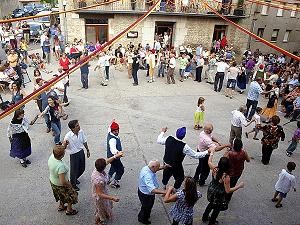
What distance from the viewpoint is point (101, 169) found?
484 cm

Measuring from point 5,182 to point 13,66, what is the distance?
7.07m

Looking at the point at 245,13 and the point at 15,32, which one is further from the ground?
the point at 245,13

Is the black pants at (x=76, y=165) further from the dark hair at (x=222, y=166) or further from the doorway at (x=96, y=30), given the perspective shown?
the doorway at (x=96, y=30)

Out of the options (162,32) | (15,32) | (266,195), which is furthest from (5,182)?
(162,32)

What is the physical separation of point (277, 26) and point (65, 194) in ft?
82.9

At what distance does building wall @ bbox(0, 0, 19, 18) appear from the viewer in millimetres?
34025

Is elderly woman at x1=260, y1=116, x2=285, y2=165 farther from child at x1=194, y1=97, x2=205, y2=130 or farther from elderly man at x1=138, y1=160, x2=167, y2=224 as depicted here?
elderly man at x1=138, y1=160, x2=167, y2=224

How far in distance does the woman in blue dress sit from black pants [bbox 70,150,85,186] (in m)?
2.42

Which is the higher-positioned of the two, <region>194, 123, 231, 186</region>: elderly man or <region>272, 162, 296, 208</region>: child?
<region>194, 123, 231, 186</region>: elderly man

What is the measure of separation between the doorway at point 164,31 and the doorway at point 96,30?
374cm

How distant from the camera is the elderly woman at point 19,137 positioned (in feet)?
22.0

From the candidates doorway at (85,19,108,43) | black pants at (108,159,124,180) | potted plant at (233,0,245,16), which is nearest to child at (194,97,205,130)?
black pants at (108,159,124,180)

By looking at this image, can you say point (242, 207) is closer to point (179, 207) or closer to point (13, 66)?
point (179, 207)

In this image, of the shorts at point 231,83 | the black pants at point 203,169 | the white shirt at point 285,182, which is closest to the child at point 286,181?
the white shirt at point 285,182
